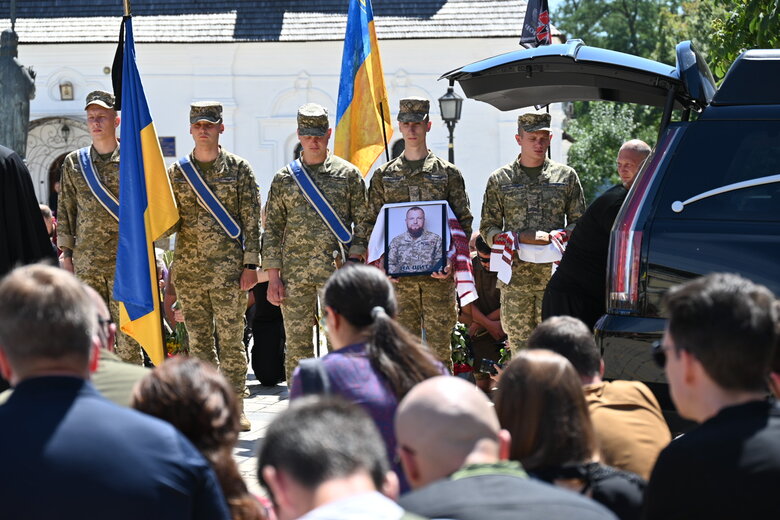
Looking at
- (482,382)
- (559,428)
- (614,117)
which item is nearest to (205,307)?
(482,382)

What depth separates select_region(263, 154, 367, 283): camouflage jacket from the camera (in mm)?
8328

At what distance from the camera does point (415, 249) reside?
827 cm

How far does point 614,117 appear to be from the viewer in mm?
41375

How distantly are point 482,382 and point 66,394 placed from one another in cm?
694

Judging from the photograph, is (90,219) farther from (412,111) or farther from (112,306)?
(412,111)

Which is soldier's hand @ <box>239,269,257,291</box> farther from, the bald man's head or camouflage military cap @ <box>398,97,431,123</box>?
the bald man's head

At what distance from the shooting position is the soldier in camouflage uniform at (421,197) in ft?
27.8

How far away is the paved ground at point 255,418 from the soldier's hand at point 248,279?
37.4 inches

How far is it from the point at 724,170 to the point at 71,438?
11.6ft

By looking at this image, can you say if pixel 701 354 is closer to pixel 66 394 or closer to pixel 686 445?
pixel 686 445

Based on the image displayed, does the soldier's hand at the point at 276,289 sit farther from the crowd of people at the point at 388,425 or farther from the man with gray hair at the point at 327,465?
the man with gray hair at the point at 327,465

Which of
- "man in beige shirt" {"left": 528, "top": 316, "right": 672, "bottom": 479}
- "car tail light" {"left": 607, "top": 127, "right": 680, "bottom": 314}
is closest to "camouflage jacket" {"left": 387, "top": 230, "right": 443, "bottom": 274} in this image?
"car tail light" {"left": 607, "top": 127, "right": 680, "bottom": 314}

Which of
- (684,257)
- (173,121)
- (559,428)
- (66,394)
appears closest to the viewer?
(66,394)

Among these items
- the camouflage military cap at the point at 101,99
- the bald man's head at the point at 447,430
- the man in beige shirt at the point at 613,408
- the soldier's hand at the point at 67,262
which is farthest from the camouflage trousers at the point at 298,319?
the bald man's head at the point at 447,430
